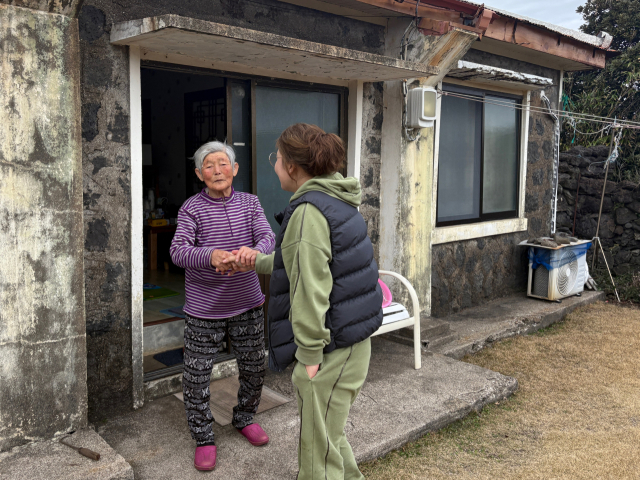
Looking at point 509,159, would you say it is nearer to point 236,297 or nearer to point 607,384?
point 607,384

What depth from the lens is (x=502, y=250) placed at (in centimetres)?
682

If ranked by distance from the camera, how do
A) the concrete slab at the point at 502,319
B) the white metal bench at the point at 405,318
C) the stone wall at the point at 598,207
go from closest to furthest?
the white metal bench at the point at 405,318 → the concrete slab at the point at 502,319 → the stone wall at the point at 598,207

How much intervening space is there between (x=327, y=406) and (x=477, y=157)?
15.9 feet

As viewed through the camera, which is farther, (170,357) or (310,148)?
(170,357)

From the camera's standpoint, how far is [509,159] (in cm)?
698

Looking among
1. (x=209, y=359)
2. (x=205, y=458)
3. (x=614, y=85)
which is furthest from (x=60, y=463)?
(x=614, y=85)

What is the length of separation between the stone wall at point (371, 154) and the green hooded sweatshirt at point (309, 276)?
2.78 m

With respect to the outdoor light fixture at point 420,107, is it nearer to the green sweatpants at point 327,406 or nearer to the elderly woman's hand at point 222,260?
the elderly woman's hand at point 222,260

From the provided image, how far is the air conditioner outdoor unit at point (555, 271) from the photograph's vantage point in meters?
6.68

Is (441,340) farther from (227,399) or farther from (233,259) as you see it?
(233,259)

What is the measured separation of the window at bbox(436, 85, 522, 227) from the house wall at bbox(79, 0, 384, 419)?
11.2 ft

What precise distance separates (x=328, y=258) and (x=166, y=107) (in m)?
5.83

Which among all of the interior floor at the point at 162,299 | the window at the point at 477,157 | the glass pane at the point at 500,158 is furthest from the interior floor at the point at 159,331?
the glass pane at the point at 500,158

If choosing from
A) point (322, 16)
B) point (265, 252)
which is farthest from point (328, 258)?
point (322, 16)
